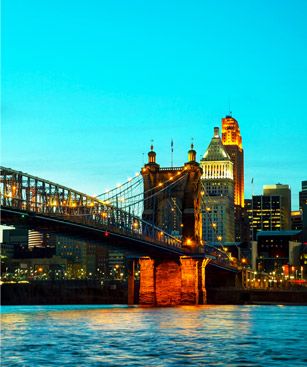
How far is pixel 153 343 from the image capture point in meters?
51.8

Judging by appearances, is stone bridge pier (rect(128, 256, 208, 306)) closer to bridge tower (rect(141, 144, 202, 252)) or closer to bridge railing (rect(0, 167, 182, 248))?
bridge tower (rect(141, 144, 202, 252))

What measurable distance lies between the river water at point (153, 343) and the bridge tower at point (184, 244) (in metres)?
44.8

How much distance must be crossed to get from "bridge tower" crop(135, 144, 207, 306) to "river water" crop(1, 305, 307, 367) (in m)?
44.8

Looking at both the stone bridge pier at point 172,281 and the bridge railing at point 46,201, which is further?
the stone bridge pier at point 172,281

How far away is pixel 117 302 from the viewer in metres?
165

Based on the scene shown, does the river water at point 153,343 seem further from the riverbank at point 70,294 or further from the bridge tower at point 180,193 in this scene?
the riverbank at point 70,294

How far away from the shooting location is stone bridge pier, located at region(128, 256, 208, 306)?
118312mm

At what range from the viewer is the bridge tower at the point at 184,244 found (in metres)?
119

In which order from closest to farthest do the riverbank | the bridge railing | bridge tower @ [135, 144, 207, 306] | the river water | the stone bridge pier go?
the river water < the bridge railing < the stone bridge pier < bridge tower @ [135, 144, 207, 306] < the riverbank

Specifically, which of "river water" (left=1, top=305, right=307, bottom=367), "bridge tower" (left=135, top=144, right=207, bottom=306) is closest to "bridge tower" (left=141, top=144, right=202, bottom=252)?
"bridge tower" (left=135, top=144, right=207, bottom=306)

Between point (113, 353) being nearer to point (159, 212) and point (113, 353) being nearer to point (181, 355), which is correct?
point (181, 355)

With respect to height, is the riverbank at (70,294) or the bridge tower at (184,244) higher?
the bridge tower at (184,244)

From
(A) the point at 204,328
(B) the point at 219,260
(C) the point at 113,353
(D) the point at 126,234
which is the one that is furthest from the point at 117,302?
(C) the point at 113,353

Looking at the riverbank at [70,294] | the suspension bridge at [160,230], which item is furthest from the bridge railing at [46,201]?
the riverbank at [70,294]
